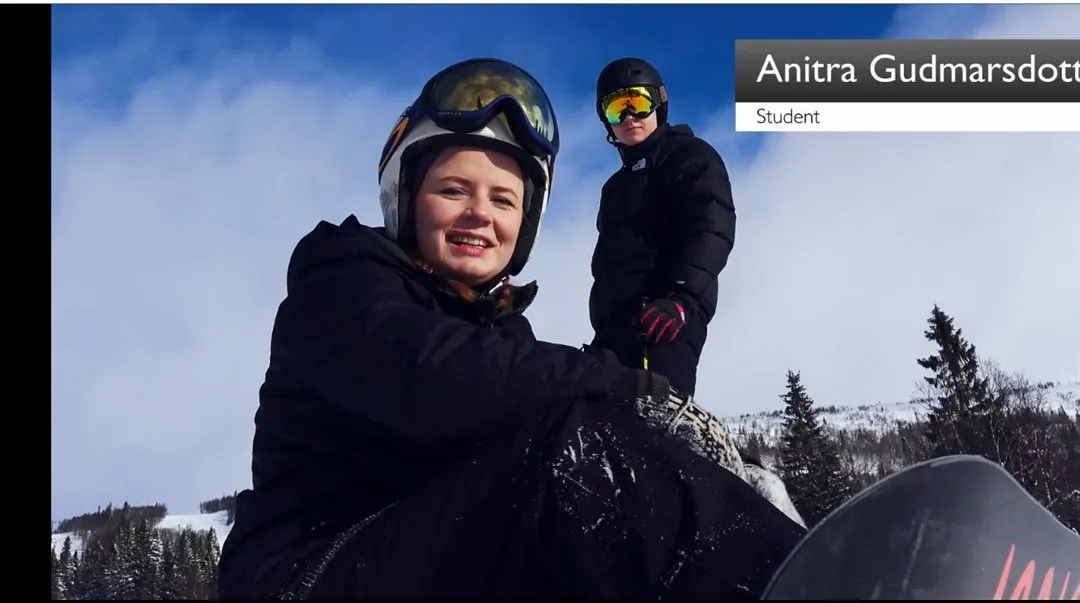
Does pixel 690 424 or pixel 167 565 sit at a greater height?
pixel 690 424

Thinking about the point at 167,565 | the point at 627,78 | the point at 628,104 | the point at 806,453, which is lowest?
the point at 167,565

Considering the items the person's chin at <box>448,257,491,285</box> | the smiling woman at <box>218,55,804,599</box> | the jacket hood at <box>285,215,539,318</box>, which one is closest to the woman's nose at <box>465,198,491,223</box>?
the person's chin at <box>448,257,491,285</box>

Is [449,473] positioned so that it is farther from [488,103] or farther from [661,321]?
[661,321]

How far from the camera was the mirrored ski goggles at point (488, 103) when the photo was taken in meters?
2.28

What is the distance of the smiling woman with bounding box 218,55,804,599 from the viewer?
1.24 metres

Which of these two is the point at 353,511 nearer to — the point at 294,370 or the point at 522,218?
the point at 294,370

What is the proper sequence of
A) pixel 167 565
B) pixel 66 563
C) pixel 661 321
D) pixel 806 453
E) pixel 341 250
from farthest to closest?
pixel 66 563 < pixel 167 565 < pixel 806 453 < pixel 661 321 < pixel 341 250

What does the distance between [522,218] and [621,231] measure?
1439mm

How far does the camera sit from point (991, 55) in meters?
4.46

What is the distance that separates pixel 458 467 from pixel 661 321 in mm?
2106

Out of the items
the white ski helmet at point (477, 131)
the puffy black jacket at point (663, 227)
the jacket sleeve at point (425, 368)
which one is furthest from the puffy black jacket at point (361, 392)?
the puffy black jacket at point (663, 227)

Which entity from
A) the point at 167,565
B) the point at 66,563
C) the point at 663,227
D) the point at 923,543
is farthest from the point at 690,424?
the point at 66,563

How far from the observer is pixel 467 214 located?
88.0 inches
